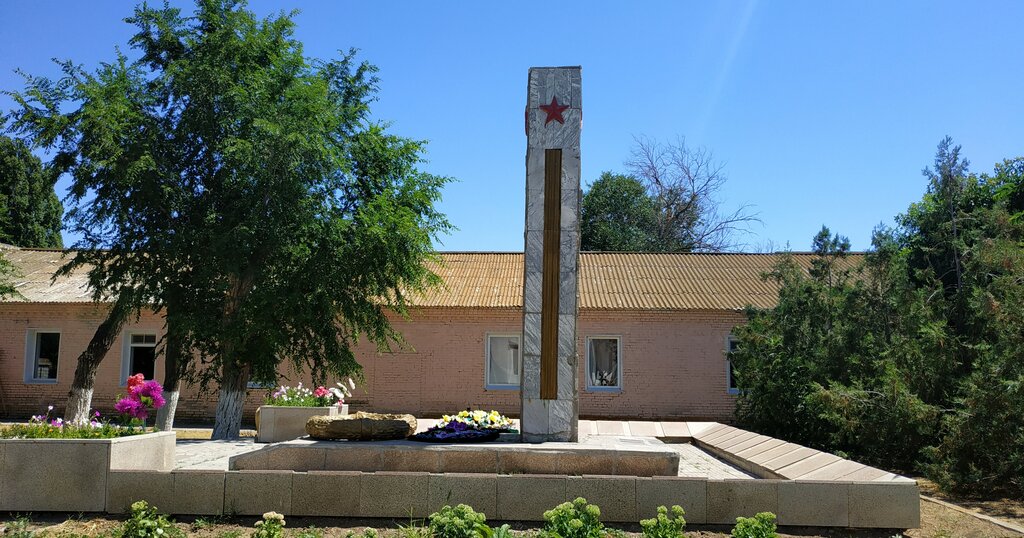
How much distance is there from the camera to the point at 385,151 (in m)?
15.9

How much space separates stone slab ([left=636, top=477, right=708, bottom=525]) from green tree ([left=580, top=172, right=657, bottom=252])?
27.7 m

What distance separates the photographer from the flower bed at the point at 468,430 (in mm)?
8734

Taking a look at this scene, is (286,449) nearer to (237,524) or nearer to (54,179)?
(237,524)

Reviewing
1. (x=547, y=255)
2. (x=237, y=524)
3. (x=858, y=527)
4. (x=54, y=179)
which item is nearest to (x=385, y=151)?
(x=54, y=179)

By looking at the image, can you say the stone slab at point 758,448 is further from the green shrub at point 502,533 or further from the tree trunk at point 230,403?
the tree trunk at point 230,403

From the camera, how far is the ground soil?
6.90 m

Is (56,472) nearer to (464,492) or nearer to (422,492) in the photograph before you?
(422,492)

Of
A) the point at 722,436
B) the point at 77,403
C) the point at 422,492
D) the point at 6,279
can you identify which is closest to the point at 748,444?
the point at 722,436

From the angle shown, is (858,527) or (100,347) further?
(100,347)

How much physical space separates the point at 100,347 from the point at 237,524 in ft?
34.1

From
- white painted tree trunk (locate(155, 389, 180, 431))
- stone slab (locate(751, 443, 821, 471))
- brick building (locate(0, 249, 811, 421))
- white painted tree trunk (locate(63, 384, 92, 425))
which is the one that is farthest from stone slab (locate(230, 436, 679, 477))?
brick building (locate(0, 249, 811, 421))

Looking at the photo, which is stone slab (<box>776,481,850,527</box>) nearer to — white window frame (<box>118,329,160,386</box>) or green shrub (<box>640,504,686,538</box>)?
green shrub (<box>640,504,686,538</box>)

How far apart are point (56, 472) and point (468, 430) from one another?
4.09 metres

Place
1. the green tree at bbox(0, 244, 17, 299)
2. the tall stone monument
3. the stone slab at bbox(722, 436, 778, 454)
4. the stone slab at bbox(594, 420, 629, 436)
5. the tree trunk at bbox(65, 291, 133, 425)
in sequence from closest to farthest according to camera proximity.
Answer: the tall stone monument, the stone slab at bbox(722, 436, 778, 454), the stone slab at bbox(594, 420, 629, 436), the tree trunk at bbox(65, 291, 133, 425), the green tree at bbox(0, 244, 17, 299)
